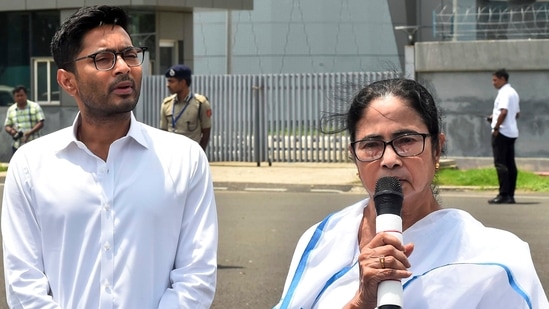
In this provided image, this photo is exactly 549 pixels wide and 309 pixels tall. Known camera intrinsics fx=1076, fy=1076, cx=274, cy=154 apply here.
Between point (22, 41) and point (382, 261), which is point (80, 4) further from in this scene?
point (382, 261)

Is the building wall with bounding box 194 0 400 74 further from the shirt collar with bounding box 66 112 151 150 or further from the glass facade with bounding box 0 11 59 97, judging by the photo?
the shirt collar with bounding box 66 112 151 150

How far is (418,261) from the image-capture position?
8.55 feet

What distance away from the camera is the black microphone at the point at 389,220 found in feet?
7.54

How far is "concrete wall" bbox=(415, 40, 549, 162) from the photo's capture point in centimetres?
1877

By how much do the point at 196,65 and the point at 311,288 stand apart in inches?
1416

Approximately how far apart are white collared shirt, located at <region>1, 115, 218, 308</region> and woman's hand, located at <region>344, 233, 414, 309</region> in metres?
1.16

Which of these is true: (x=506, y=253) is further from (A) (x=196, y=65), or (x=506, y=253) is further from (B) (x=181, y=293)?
(A) (x=196, y=65)

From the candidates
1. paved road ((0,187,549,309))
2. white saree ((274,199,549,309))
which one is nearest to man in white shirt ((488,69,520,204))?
paved road ((0,187,549,309))

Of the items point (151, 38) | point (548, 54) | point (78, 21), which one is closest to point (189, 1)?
point (151, 38)

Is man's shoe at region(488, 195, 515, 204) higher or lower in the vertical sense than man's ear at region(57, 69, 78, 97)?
lower

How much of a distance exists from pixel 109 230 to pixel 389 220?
4.62 feet

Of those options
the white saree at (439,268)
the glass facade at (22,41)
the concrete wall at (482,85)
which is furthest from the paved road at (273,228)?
the glass facade at (22,41)

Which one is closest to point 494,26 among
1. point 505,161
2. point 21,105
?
point 505,161

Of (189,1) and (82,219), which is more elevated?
(189,1)
